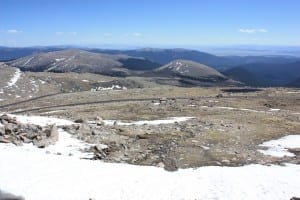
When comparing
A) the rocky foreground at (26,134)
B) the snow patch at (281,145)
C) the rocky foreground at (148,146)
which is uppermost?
the rocky foreground at (26,134)

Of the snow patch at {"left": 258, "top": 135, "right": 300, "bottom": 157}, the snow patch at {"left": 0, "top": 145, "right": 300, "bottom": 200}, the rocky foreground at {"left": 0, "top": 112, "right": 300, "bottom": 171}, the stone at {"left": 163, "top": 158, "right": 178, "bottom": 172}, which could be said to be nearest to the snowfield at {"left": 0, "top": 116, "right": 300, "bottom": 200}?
the snow patch at {"left": 0, "top": 145, "right": 300, "bottom": 200}

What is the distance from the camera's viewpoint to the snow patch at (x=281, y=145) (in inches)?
1645

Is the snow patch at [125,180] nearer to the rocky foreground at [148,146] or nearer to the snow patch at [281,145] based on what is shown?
the rocky foreground at [148,146]

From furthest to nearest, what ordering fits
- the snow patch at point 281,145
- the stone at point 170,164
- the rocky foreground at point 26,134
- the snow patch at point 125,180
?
the snow patch at point 281,145
the rocky foreground at point 26,134
the stone at point 170,164
the snow patch at point 125,180

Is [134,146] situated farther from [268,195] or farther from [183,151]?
[268,195]

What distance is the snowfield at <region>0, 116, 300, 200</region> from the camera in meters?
27.3

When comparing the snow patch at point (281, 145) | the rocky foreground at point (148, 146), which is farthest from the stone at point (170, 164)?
the snow patch at point (281, 145)

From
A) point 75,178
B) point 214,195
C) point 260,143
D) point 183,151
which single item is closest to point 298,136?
point 260,143

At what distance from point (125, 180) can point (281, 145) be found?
23.2 m

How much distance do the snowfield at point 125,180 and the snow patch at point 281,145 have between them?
5883mm

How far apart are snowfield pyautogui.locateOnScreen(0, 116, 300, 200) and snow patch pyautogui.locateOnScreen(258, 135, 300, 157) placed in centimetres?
588

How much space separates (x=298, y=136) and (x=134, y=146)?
2258 centimetres

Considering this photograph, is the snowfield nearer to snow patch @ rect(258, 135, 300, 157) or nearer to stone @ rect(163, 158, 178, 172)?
stone @ rect(163, 158, 178, 172)

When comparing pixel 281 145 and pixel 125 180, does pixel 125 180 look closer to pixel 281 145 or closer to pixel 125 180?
pixel 125 180
